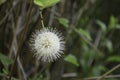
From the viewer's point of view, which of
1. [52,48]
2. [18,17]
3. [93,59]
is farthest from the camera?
[93,59]

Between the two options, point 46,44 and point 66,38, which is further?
point 66,38

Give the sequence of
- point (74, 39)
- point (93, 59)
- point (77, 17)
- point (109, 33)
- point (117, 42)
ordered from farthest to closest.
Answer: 1. point (117, 42)
2. point (109, 33)
3. point (93, 59)
4. point (74, 39)
5. point (77, 17)

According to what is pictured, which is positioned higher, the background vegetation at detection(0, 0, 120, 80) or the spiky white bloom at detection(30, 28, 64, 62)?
the background vegetation at detection(0, 0, 120, 80)

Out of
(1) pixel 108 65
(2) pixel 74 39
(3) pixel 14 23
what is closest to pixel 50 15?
(3) pixel 14 23

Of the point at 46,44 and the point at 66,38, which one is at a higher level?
the point at 66,38

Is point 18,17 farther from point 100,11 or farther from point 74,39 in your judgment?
point 100,11

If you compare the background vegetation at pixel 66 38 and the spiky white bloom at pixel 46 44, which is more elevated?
the background vegetation at pixel 66 38

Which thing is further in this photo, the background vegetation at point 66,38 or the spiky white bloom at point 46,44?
the background vegetation at point 66,38

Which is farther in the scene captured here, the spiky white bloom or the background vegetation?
the background vegetation
